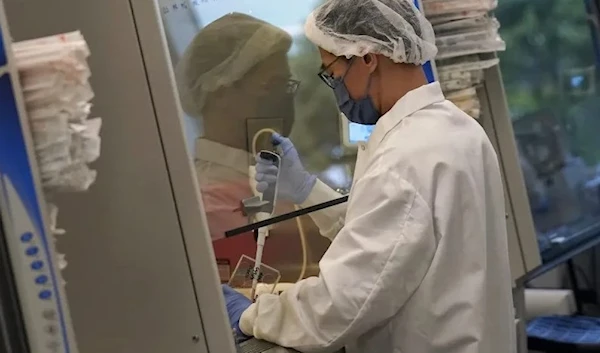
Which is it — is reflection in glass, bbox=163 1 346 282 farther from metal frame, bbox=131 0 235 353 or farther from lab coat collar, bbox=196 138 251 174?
metal frame, bbox=131 0 235 353

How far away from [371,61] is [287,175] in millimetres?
329

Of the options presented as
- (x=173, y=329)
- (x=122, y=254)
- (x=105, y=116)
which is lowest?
(x=173, y=329)

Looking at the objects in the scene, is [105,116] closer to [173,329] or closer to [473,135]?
[173,329]

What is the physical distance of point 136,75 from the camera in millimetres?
1112

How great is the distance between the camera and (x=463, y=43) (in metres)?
2.01

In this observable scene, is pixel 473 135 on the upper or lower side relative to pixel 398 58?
lower

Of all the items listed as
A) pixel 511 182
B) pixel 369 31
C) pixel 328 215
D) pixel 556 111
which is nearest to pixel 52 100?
pixel 369 31

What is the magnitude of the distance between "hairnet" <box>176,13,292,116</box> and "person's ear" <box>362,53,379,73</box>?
29 cm

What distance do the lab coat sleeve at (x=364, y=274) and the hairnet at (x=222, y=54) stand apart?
1.33ft

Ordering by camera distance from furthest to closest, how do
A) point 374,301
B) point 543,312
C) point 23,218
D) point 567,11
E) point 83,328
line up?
1. point 543,312
2. point 567,11
3. point 374,301
4. point 83,328
5. point 23,218

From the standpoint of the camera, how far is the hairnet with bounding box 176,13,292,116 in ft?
5.13

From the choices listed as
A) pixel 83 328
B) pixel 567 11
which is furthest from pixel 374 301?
pixel 567 11

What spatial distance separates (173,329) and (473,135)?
700 millimetres

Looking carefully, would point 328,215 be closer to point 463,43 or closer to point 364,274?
point 364,274
